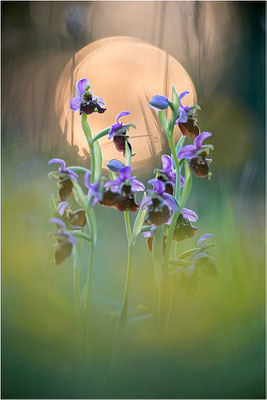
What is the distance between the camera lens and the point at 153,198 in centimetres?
130

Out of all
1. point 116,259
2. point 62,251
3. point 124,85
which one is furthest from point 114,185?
point 124,85

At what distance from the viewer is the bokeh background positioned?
90 cm

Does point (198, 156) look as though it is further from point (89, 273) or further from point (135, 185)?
point (89, 273)

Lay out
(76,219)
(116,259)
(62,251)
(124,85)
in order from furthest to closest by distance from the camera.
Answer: (124,85), (116,259), (76,219), (62,251)

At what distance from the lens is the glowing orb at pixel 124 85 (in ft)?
6.74

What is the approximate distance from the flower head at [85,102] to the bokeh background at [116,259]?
0.43m

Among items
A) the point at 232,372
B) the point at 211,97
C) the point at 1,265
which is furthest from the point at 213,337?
the point at 211,97

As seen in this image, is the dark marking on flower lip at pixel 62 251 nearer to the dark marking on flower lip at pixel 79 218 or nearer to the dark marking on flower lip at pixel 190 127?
the dark marking on flower lip at pixel 79 218

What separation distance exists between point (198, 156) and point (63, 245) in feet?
1.70

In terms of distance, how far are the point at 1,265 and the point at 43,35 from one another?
6.07 ft

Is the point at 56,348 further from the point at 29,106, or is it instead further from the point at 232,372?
the point at 29,106

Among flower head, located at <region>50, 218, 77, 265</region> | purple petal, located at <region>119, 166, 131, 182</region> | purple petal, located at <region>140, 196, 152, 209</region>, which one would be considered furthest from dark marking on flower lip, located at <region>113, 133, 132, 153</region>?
flower head, located at <region>50, 218, 77, 265</region>

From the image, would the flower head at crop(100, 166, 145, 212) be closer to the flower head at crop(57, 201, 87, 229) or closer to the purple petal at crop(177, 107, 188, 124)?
the flower head at crop(57, 201, 87, 229)

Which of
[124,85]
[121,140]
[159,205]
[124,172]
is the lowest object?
[159,205]
